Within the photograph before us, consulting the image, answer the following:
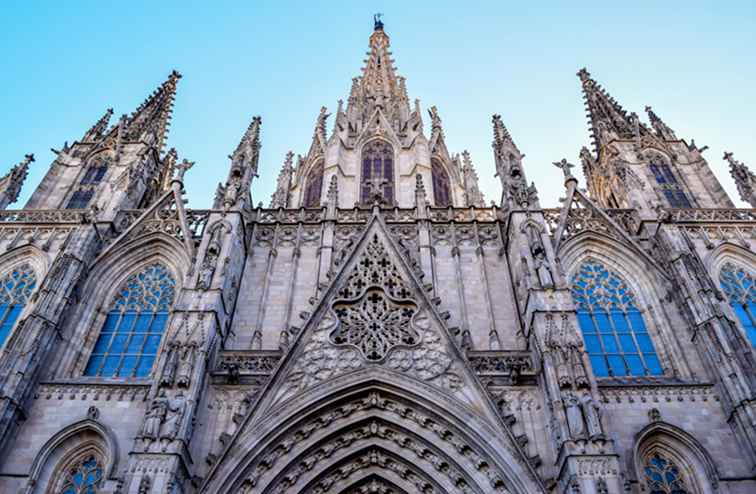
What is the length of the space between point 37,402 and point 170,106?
17.7m

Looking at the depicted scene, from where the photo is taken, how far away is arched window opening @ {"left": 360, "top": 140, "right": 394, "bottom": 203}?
24.9 metres

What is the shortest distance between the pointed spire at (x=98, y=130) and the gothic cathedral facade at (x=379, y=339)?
2565 mm

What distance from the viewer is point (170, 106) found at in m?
28.9

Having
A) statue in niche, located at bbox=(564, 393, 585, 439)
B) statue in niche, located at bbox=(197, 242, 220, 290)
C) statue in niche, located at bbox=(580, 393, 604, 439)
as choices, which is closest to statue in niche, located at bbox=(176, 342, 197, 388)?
statue in niche, located at bbox=(197, 242, 220, 290)

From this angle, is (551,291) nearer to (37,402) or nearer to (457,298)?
(457,298)

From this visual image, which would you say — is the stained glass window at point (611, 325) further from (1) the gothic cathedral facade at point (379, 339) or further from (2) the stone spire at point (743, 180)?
(2) the stone spire at point (743, 180)

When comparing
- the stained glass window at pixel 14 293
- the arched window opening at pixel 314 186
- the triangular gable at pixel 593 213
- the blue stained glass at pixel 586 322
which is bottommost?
the blue stained glass at pixel 586 322

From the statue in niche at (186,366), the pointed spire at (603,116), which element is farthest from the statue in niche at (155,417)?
the pointed spire at (603,116)

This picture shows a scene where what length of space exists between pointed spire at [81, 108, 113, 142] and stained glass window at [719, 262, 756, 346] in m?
23.9

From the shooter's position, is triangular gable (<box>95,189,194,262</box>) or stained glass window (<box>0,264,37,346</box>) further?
triangular gable (<box>95,189,194,262</box>)

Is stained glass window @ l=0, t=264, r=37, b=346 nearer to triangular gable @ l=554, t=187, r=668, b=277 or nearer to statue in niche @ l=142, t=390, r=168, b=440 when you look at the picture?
→ statue in niche @ l=142, t=390, r=168, b=440

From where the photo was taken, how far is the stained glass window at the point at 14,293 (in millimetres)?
17016

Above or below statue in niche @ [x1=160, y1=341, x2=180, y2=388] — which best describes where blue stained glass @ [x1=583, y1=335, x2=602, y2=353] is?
above

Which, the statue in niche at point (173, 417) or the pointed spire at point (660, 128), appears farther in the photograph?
the pointed spire at point (660, 128)
